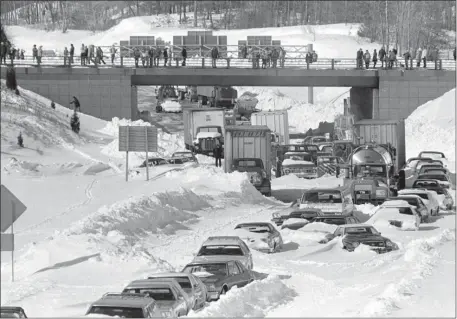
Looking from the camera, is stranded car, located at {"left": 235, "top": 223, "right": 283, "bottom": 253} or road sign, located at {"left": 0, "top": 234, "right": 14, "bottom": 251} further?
stranded car, located at {"left": 235, "top": 223, "right": 283, "bottom": 253}

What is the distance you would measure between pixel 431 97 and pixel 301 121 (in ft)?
68.1

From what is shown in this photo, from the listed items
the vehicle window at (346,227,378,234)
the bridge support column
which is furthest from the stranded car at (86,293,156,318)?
the bridge support column

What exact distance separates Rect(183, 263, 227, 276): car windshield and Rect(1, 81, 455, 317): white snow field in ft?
2.68

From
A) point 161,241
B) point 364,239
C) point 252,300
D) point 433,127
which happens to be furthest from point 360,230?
point 433,127

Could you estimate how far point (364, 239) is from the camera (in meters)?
30.8

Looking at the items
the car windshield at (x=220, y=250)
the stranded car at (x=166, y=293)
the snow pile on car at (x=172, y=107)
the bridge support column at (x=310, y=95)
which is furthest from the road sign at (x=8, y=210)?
the bridge support column at (x=310, y=95)

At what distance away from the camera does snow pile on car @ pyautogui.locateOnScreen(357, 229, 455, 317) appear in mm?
20656

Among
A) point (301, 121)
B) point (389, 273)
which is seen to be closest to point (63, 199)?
point (389, 273)

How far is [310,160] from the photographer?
59.0 m

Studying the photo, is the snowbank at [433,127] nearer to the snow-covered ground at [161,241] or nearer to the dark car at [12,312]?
the snow-covered ground at [161,241]

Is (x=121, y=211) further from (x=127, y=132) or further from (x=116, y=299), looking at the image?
(x=116, y=299)

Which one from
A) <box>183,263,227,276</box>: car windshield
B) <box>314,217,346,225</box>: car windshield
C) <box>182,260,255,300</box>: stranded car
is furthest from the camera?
<box>314,217,346,225</box>: car windshield

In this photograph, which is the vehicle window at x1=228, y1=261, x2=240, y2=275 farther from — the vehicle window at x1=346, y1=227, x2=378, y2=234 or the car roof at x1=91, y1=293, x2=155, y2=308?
the vehicle window at x1=346, y1=227, x2=378, y2=234

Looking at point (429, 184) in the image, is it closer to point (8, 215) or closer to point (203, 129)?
point (203, 129)
